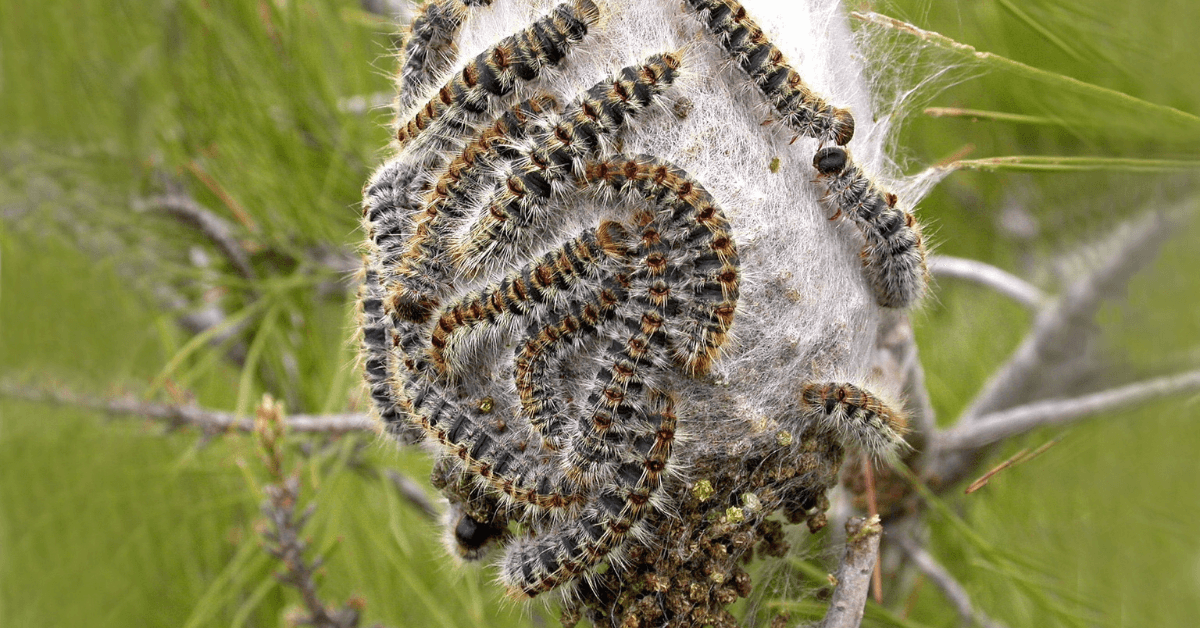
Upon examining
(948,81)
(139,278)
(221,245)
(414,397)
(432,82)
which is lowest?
(139,278)

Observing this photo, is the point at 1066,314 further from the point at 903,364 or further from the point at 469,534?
the point at 469,534

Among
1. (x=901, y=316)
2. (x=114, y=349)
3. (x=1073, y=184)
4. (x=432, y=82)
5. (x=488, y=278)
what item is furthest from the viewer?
(x=114, y=349)

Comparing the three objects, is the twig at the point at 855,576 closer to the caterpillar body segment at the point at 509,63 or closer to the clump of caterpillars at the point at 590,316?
the clump of caterpillars at the point at 590,316

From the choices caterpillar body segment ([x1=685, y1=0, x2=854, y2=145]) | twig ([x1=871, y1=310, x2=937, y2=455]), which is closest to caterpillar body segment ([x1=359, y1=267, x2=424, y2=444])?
caterpillar body segment ([x1=685, y1=0, x2=854, y2=145])

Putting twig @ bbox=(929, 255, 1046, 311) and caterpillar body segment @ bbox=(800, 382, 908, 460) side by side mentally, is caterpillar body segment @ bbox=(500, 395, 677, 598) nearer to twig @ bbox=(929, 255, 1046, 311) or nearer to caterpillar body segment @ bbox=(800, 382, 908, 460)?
caterpillar body segment @ bbox=(800, 382, 908, 460)

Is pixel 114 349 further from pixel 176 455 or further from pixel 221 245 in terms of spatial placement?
pixel 221 245

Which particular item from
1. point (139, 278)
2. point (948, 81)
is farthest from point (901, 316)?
point (139, 278)
